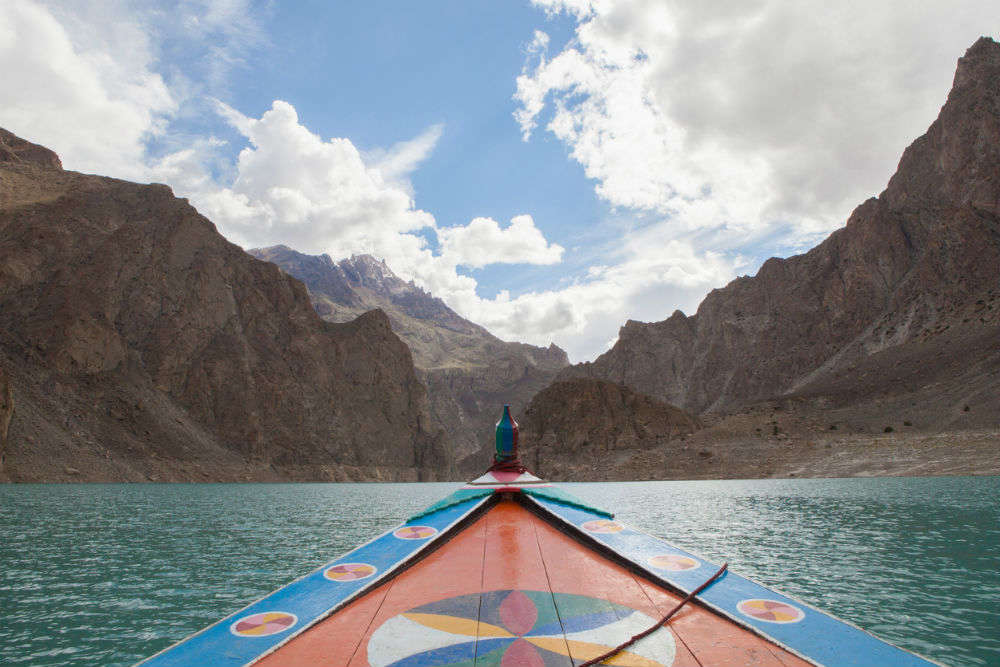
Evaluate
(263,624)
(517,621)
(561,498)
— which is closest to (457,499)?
(561,498)

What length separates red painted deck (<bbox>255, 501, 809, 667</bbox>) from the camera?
4879 millimetres

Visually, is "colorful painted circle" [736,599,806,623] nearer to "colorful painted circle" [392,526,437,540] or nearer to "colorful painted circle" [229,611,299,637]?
"colorful painted circle" [392,526,437,540]

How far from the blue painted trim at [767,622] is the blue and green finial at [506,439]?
105cm

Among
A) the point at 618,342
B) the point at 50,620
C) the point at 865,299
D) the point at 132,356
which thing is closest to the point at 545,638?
the point at 50,620

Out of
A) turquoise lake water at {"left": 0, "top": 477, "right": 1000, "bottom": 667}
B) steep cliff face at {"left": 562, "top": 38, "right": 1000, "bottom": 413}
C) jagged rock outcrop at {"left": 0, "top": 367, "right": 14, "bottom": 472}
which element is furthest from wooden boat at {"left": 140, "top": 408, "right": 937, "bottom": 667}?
steep cliff face at {"left": 562, "top": 38, "right": 1000, "bottom": 413}

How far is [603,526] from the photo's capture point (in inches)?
300

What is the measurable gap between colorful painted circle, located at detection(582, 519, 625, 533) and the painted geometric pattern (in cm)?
161

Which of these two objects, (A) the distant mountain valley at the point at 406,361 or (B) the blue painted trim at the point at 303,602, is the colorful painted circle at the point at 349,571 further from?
(A) the distant mountain valley at the point at 406,361

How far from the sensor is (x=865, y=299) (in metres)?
132

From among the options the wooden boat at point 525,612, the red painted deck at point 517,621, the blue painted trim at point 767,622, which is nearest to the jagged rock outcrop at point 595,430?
the blue painted trim at point 767,622

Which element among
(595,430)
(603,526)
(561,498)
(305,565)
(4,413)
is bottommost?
(305,565)

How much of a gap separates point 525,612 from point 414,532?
2347mm

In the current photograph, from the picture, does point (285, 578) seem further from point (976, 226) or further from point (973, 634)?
point (976, 226)

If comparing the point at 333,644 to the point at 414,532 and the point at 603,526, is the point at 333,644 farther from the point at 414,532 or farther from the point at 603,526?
the point at 603,526
